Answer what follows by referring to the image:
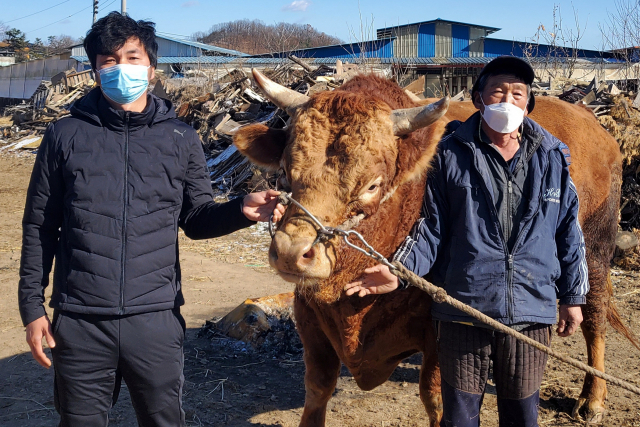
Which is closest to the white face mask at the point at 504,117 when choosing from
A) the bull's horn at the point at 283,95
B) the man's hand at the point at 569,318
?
the man's hand at the point at 569,318

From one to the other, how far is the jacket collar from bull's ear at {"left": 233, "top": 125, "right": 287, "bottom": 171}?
23.1 inches

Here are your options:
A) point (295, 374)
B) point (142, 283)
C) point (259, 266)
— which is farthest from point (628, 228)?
point (142, 283)

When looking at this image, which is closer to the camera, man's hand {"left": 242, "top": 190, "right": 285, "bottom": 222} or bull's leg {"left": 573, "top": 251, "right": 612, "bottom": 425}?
man's hand {"left": 242, "top": 190, "right": 285, "bottom": 222}

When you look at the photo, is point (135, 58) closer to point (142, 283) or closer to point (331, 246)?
point (142, 283)

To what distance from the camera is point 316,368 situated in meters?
3.64

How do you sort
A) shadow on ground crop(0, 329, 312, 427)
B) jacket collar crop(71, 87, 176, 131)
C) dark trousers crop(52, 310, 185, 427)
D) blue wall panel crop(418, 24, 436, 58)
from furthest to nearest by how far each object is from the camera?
blue wall panel crop(418, 24, 436, 58), shadow on ground crop(0, 329, 312, 427), jacket collar crop(71, 87, 176, 131), dark trousers crop(52, 310, 185, 427)

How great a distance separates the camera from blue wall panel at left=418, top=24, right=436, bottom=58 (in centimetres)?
4181

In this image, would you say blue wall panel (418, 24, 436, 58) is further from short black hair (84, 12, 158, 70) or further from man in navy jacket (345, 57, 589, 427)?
short black hair (84, 12, 158, 70)

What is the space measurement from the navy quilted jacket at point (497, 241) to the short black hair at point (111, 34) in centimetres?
157

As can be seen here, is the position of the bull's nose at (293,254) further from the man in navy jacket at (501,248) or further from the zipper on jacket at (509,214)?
the zipper on jacket at (509,214)

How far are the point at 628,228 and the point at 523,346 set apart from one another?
21.5ft

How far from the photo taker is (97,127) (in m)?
2.54

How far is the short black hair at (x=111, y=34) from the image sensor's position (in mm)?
2570

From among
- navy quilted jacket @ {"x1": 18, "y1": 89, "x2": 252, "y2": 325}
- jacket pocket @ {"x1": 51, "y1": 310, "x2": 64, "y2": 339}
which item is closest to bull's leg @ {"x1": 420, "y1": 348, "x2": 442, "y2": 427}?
navy quilted jacket @ {"x1": 18, "y1": 89, "x2": 252, "y2": 325}
